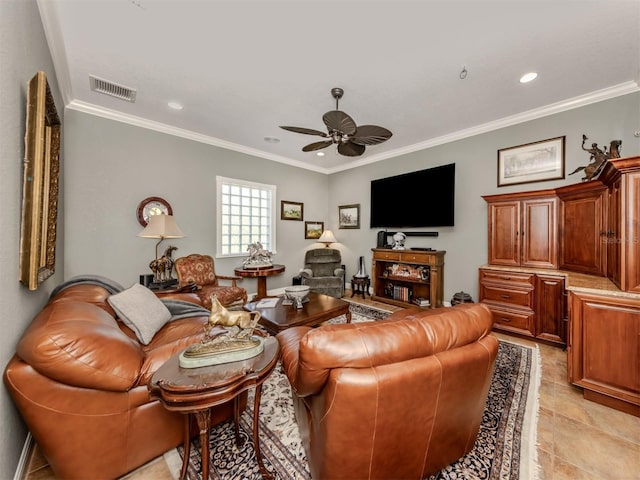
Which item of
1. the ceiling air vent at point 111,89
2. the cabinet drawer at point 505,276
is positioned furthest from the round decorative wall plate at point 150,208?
the cabinet drawer at point 505,276

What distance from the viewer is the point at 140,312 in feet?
6.31

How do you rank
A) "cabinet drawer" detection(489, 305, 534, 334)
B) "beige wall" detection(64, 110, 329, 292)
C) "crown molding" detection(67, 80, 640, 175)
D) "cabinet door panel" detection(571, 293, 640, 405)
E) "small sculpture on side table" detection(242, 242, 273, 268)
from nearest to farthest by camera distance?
"cabinet door panel" detection(571, 293, 640, 405) < "crown molding" detection(67, 80, 640, 175) < "cabinet drawer" detection(489, 305, 534, 334) < "beige wall" detection(64, 110, 329, 292) < "small sculpture on side table" detection(242, 242, 273, 268)

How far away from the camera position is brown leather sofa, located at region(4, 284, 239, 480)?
103cm

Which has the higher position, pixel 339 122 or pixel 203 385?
pixel 339 122

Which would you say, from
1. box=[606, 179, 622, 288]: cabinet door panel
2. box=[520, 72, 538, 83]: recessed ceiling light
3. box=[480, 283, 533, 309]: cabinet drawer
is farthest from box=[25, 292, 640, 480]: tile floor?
box=[520, 72, 538, 83]: recessed ceiling light

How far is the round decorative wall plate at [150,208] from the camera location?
3.57m

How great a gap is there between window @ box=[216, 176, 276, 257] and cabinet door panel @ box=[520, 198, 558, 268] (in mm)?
4131

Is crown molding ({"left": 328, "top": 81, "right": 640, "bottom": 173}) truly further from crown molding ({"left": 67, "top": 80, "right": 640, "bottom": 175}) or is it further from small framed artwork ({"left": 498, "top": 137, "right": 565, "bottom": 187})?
small framed artwork ({"left": 498, "top": 137, "right": 565, "bottom": 187})

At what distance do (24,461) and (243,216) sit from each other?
3849mm

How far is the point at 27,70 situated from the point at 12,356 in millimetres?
1579

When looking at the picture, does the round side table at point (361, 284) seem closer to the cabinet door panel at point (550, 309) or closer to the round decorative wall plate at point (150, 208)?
the cabinet door panel at point (550, 309)

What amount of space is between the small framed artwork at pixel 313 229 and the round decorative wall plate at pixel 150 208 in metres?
2.77

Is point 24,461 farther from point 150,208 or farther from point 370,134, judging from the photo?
point 370,134

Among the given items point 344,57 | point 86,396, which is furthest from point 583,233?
point 86,396
